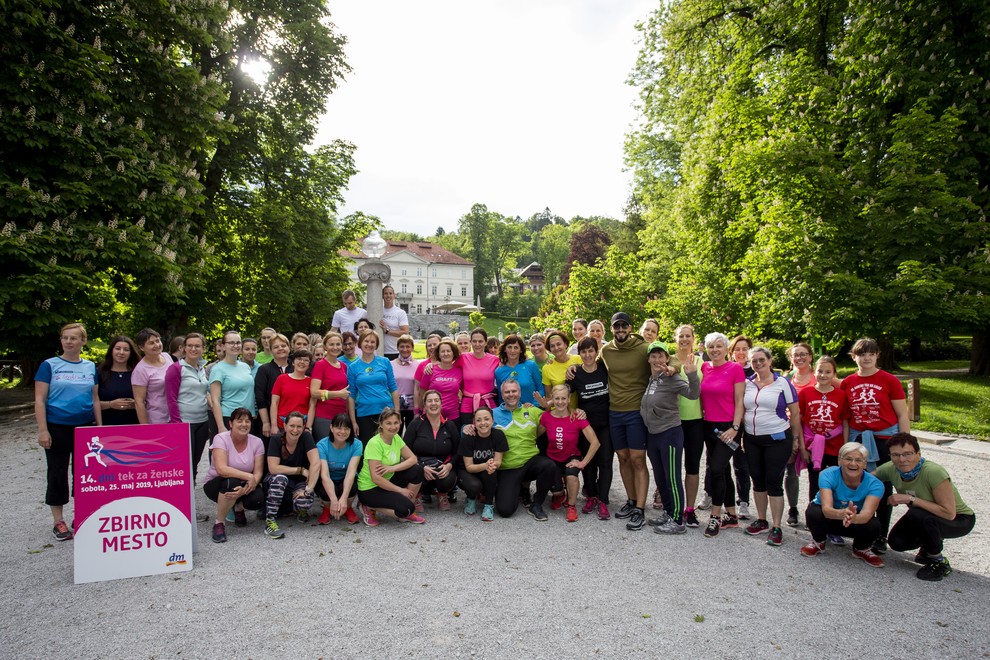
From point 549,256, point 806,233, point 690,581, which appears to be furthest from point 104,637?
point 549,256

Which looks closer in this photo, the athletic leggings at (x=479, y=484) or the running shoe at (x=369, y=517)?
the running shoe at (x=369, y=517)

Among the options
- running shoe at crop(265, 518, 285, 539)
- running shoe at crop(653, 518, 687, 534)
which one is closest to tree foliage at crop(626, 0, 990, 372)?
running shoe at crop(653, 518, 687, 534)

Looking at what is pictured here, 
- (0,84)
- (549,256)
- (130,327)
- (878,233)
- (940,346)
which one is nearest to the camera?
(0,84)

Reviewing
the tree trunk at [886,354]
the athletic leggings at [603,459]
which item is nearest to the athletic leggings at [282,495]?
the athletic leggings at [603,459]

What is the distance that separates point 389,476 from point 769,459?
3785 millimetres

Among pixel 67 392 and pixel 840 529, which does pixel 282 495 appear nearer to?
pixel 67 392

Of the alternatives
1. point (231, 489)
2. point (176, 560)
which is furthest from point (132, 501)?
point (231, 489)

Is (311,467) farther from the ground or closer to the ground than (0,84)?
closer to the ground

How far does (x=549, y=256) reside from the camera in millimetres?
85062

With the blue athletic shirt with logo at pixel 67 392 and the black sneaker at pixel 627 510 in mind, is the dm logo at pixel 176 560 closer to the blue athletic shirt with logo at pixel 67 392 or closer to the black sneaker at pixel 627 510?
the blue athletic shirt with logo at pixel 67 392

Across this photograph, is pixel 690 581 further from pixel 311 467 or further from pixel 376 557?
pixel 311 467

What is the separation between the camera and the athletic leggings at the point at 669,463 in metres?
5.47

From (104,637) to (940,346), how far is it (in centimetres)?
2973

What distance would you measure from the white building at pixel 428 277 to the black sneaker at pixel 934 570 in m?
71.1
